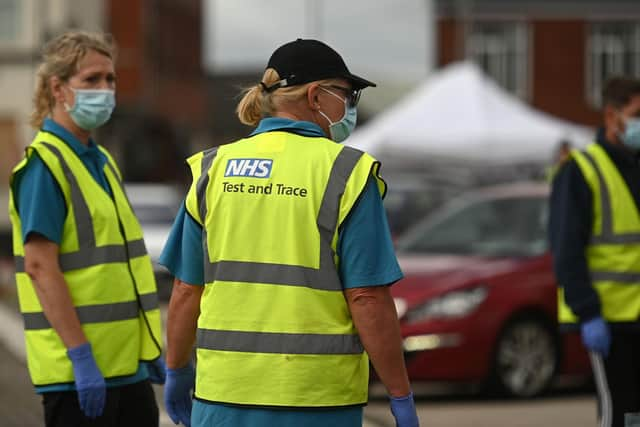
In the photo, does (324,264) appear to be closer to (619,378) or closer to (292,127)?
(292,127)

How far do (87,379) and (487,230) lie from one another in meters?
7.37

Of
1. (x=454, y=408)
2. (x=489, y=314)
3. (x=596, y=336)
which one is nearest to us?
(x=596, y=336)

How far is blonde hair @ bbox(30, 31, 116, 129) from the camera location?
514cm

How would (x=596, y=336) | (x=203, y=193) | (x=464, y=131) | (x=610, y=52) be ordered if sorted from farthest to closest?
(x=610, y=52) → (x=464, y=131) → (x=596, y=336) → (x=203, y=193)

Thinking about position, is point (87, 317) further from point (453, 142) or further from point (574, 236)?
point (453, 142)

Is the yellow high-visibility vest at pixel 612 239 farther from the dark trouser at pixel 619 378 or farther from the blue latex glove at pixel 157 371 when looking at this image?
the blue latex glove at pixel 157 371

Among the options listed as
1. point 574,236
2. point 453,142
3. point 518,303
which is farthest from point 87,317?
point 453,142

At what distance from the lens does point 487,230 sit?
11.8 metres

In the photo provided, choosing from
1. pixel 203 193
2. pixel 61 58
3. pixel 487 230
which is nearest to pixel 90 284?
pixel 61 58

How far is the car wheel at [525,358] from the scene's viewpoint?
10688 mm

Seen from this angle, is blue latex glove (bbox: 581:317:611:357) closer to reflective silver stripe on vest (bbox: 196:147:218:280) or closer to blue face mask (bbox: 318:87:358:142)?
blue face mask (bbox: 318:87:358:142)

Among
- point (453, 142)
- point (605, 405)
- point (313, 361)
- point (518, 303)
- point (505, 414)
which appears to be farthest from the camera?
point (453, 142)

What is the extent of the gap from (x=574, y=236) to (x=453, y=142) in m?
14.0

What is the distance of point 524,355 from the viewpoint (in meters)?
10.8
